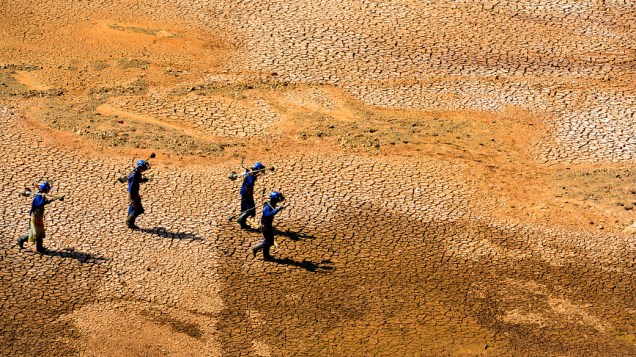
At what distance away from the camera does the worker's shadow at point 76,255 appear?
21.8m

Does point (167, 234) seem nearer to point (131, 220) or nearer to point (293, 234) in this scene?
point (131, 220)

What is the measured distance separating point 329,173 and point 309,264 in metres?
4.38

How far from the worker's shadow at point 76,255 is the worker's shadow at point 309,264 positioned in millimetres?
4142

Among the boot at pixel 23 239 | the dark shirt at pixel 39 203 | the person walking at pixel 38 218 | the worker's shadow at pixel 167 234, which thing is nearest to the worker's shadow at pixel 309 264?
the worker's shadow at pixel 167 234

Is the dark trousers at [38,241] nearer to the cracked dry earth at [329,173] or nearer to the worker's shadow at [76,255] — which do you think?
the worker's shadow at [76,255]

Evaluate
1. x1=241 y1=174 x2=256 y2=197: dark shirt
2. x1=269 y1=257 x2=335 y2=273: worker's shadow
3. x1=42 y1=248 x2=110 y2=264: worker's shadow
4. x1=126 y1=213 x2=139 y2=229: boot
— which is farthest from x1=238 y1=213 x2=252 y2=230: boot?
x1=42 y1=248 x2=110 y2=264: worker's shadow

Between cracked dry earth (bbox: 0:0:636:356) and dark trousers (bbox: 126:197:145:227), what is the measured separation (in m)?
0.38

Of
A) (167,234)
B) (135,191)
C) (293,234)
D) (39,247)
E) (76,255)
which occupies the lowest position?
(76,255)

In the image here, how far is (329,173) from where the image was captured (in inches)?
1017

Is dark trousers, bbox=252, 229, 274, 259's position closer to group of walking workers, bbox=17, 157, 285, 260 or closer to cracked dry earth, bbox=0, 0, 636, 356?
group of walking workers, bbox=17, 157, 285, 260

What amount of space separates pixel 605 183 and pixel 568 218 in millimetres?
2207

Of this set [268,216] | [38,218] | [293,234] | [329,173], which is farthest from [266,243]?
[38,218]

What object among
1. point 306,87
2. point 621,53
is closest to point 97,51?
point 306,87

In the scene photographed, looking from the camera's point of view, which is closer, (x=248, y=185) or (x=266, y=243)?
(x=266, y=243)
